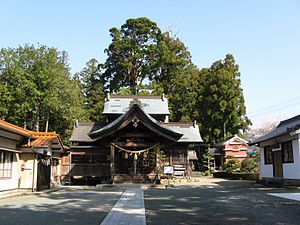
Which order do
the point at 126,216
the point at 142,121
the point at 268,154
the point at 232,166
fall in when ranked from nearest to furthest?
the point at 126,216
the point at 142,121
the point at 268,154
the point at 232,166

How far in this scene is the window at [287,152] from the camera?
18.6 meters

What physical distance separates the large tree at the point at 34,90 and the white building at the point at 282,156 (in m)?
22.7

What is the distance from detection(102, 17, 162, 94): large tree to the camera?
1892 inches

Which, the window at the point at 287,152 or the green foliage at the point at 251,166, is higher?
the window at the point at 287,152

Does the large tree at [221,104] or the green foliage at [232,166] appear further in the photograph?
the large tree at [221,104]

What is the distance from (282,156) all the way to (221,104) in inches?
984

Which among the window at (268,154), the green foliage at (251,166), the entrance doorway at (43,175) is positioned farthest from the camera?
the green foliage at (251,166)

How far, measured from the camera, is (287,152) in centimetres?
1916

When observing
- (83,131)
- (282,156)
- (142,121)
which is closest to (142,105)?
(83,131)

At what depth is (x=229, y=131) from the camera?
153ft

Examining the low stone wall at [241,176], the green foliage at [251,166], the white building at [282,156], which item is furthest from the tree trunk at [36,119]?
the white building at [282,156]

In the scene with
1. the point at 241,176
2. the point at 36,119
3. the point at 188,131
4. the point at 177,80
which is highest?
the point at 177,80

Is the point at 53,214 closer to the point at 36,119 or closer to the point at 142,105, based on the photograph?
the point at 142,105

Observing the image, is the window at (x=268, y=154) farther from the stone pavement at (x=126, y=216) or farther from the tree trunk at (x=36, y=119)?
the tree trunk at (x=36, y=119)
